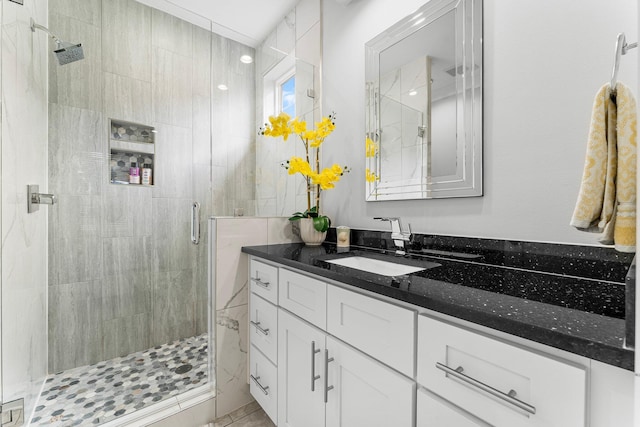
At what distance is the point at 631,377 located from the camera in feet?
1.31

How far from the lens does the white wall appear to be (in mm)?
824

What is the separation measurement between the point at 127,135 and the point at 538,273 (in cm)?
242

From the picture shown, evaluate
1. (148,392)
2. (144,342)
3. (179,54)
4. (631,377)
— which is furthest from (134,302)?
(631,377)

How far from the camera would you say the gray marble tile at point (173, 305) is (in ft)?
6.79

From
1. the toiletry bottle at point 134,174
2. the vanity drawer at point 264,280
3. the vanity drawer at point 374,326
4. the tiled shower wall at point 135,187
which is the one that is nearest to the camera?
the vanity drawer at point 374,326

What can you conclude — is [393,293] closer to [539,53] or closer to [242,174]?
[539,53]

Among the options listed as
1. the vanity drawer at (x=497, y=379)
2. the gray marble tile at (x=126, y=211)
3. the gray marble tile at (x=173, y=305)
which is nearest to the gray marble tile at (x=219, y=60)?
the gray marble tile at (x=126, y=211)

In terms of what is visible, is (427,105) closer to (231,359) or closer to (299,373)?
(299,373)

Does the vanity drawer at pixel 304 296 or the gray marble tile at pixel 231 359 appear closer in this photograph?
the vanity drawer at pixel 304 296

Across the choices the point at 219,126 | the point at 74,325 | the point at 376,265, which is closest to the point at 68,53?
the point at 219,126

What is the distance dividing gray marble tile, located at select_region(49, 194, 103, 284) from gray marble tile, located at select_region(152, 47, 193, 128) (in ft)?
2.49

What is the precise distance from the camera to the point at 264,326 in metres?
1.38

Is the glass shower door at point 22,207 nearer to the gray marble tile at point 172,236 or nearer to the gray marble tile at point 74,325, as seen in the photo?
the gray marble tile at point 74,325

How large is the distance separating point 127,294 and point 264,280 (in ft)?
4.16
